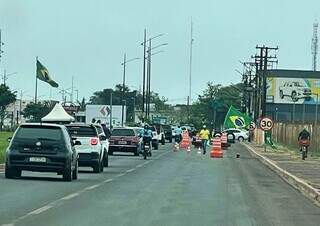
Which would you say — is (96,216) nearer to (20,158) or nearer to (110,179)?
Answer: (20,158)

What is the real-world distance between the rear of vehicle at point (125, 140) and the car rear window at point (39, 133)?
80.0ft

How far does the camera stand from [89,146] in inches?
1232

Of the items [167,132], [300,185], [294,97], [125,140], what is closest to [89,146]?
[300,185]

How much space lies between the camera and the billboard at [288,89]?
14525cm

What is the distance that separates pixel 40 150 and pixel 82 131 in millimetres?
7247

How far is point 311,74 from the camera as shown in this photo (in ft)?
503

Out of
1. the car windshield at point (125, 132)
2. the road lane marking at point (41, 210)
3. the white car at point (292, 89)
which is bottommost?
the road lane marking at point (41, 210)

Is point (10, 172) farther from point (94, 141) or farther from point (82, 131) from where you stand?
point (82, 131)

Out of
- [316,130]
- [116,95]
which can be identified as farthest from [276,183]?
[116,95]

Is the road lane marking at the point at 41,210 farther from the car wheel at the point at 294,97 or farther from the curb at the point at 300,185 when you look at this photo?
Answer: the car wheel at the point at 294,97

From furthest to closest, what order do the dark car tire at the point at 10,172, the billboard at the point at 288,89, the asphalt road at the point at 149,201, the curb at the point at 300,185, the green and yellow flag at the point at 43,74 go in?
1. the billboard at the point at 288,89
2. the green and yellow flag at the point at 43,74
3. the dark car tire at the point at 10,172
4. the curb at the point at 300,185
5. the asphalt road at the point at 149,201

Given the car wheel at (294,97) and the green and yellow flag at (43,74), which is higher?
the car wheel at (294,97)

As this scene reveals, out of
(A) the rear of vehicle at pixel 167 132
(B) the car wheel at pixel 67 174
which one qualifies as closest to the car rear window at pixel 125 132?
(B) the car wheel at pixel 67 174

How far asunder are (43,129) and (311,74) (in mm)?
131676
